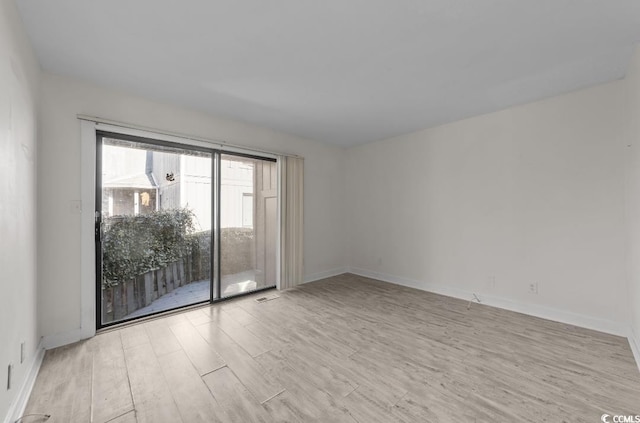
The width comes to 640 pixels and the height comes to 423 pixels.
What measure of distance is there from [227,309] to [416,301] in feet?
8.11

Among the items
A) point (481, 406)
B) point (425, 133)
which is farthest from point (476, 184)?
point (481, 406)

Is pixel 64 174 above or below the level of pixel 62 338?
above

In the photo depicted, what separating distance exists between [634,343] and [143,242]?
4.88m

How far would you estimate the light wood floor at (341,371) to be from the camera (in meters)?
1.58

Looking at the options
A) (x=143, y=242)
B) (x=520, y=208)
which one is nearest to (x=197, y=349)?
(x=143, y=242)

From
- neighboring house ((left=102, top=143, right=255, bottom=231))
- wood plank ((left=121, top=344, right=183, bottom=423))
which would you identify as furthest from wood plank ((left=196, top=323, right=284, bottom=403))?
neighboring house ((left=102, top=143, right=255, bottom=231))

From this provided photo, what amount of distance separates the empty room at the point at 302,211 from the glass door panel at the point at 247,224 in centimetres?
3

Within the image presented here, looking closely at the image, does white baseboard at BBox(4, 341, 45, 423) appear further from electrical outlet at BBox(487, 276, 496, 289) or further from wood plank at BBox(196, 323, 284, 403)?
electrical outlet at BBox(487, 276, 496, 289)

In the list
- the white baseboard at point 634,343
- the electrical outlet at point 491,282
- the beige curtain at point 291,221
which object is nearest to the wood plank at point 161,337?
the beige curtain at point 291,221

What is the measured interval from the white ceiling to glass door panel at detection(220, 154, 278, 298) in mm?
1017

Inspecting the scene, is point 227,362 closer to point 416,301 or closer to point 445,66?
point 416,301

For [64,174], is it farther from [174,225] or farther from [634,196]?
[634,196]

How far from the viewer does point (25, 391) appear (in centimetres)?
168

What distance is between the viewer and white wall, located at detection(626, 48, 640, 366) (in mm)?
2057
